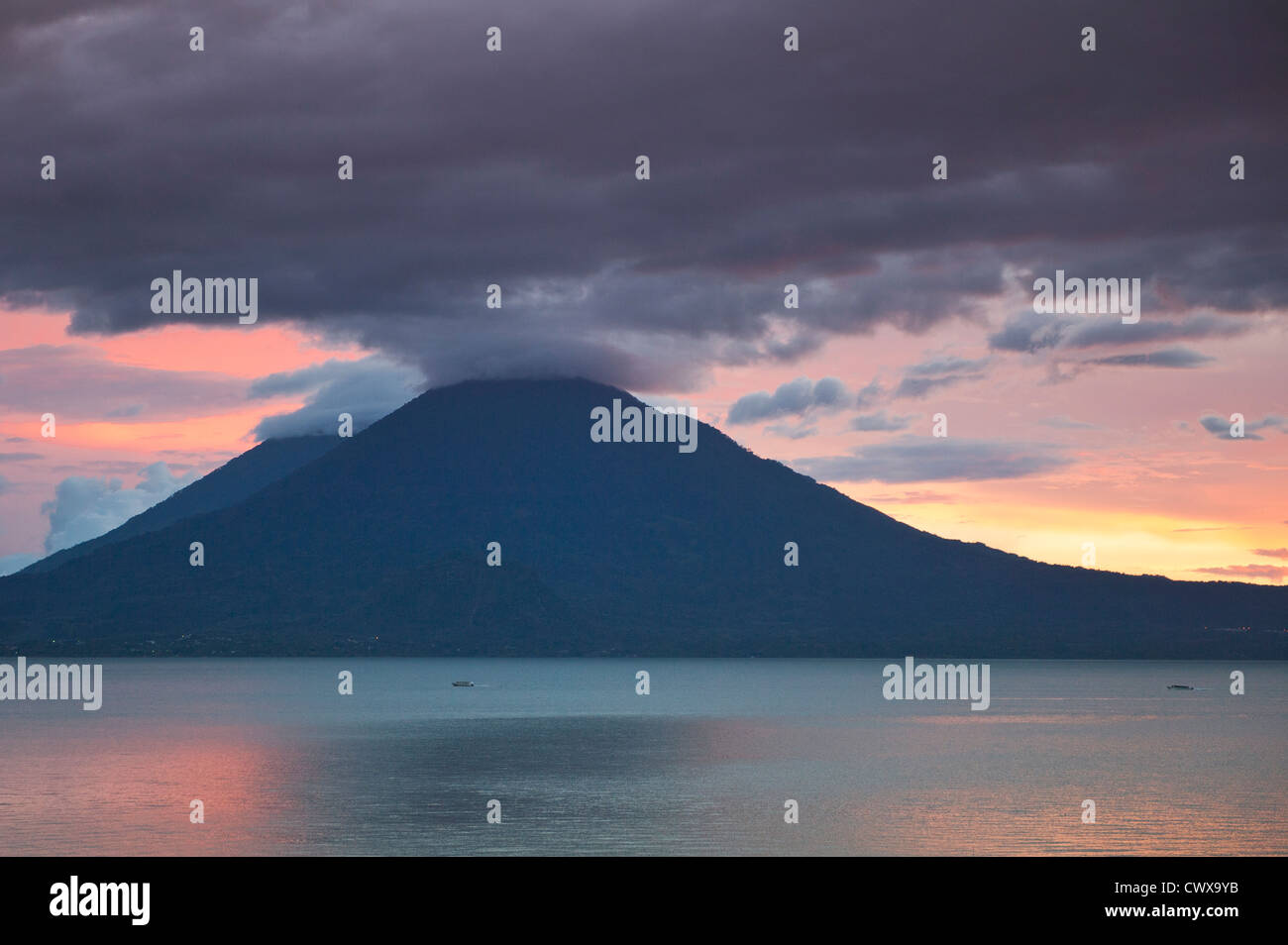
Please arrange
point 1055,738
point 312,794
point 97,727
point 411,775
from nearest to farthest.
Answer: point 312,794 → point 411,775 → point 1055,738 → point 97,727

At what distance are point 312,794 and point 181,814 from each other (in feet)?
42.2

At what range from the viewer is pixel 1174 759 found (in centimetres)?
13562

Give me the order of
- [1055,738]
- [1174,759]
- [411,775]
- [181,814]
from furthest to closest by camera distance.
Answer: [1055,738], [1174,759], [411,775], [181,814]
